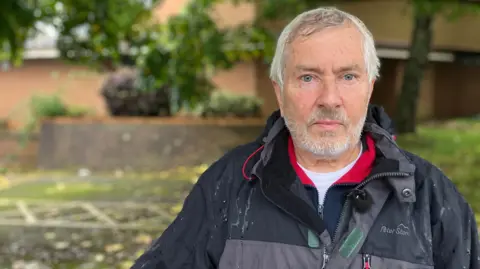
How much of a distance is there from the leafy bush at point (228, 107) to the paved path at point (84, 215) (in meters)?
4.98

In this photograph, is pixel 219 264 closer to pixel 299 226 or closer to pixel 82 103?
pixel 299 226

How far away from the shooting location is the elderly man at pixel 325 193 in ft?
6.40

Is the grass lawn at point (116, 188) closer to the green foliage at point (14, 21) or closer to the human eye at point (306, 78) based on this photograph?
the green foliage at point (14, 21)

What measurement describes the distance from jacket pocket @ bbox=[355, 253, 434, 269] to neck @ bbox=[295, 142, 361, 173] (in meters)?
0.37

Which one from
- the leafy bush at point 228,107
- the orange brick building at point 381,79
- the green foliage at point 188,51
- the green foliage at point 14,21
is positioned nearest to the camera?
the green foliage at point 14,21

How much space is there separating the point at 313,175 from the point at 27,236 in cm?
507

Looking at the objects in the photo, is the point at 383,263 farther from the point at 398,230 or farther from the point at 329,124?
the point at 329,124

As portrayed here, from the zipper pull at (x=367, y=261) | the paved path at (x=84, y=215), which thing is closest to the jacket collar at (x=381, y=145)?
the zipper pull at (x=367, y=261)

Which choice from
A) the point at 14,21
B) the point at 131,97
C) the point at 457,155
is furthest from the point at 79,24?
the point at 457,155

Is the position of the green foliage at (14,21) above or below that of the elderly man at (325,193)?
above

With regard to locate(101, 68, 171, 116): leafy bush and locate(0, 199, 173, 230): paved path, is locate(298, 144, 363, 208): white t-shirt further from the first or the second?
locate(101, 68, 171, 116): leafy bush

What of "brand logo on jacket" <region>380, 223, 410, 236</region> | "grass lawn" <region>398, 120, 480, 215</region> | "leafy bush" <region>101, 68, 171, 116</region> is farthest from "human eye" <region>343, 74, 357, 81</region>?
"leafy bush" <region>101, 68, 171, 116</region>

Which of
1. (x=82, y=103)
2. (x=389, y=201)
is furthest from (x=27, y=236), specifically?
(x=82, y=103)

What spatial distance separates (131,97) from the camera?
12227mm
